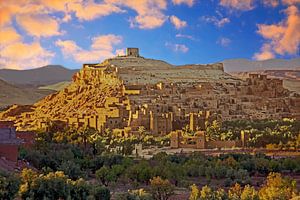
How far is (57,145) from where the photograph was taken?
91.1ft

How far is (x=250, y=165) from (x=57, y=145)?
8.63m

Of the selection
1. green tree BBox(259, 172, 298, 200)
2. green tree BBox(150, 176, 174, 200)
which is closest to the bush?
green tree BBox(150, 176, 174, 200)

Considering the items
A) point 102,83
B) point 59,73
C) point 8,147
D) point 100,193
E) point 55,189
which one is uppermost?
point 59,73

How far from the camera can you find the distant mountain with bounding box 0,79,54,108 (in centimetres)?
7555

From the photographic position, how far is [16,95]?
7931 centimetres

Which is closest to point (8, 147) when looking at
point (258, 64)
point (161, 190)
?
point (161, 190)

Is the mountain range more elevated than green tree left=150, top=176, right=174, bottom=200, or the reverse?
the mountain range

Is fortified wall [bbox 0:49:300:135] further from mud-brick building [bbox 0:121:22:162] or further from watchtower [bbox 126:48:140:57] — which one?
mud-brick building [bbox 0:121:22:162]

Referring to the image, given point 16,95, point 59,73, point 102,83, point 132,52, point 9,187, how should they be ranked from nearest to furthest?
1. point 9,187
2. point 102,83
3. point 132,52
4. point 16,95
5. point 59,73

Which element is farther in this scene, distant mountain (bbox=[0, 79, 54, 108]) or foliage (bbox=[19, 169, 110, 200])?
distant mountain (bbox=[0, 79, 54, 108])

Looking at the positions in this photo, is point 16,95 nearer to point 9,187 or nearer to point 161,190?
point 161,190

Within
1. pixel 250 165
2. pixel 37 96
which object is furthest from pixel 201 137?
pixel 37 96

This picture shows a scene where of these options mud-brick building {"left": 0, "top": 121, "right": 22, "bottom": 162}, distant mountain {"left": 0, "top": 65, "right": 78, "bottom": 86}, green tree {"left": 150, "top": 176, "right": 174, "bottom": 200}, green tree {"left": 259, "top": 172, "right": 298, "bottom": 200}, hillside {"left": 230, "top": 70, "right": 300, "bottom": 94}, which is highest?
distant mountain {"left": 0, "top": 65, "right": 78, "bottom": 86}

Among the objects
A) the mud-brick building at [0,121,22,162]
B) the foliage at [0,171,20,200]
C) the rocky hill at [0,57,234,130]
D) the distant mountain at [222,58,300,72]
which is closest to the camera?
the foliage at [0,171,20,200]
